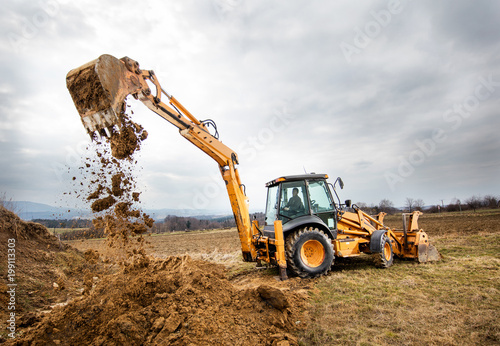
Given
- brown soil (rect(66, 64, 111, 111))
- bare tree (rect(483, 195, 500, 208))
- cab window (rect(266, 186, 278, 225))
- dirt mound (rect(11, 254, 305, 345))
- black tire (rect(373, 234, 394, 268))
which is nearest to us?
dirt mound (rect(11, 254, 305, 345))

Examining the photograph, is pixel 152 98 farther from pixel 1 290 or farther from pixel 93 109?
pixel 1 290

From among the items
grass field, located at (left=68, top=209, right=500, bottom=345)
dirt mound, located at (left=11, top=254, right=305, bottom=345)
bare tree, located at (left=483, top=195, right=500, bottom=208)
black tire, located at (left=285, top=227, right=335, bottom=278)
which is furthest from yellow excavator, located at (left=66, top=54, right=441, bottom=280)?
bare tree, located at (left=483, top=195, right=500, bottom=208)

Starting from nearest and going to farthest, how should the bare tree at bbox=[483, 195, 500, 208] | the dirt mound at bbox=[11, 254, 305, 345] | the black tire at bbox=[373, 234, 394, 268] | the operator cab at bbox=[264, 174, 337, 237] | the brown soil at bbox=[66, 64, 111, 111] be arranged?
1. the dirt mound at bbox=[11, 254, 305, 345]
2. the brown soil at bbox=[66, 64, 111, 111]
3. the operator cab at bbox=[264, 174, 337, 237]
4. the black tire at bbox=[373, 234, 394, 268]
5. the bare tree at bbox=[483, 195, 500, 208]

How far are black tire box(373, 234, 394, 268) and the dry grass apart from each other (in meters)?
0.21

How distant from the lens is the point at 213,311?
399 cm

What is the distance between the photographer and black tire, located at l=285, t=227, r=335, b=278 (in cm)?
618

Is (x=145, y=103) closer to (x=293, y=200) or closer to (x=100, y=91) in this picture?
(x=100, y=91)

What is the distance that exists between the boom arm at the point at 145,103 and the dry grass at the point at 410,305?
→ 2567 mm

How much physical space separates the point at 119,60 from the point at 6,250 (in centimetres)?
743

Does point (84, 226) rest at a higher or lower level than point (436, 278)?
higher

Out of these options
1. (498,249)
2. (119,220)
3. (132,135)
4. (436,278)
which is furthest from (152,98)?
(498,249)

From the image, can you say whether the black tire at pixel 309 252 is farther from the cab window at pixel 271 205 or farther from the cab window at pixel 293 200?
the cab window at pixel 271 205

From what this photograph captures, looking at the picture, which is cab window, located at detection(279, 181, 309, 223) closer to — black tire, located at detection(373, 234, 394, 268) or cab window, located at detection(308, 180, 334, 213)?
cab window, located at detection(308, 180, 334, 213)

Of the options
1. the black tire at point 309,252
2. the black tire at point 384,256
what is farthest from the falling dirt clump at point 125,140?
the black tire at point 384,256
